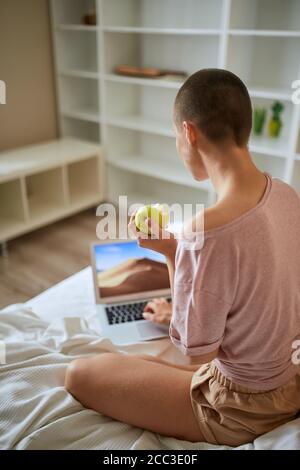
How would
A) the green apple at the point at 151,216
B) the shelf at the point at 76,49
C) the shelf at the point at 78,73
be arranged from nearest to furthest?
the green apple at the point at 151,216 → the shelf at the point at 78,73 → the shelf at the point at 76,49

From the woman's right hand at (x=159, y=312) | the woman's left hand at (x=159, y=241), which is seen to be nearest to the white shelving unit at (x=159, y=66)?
the woman's right hand at (x=159, y=312)

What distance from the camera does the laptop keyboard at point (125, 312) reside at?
143 centimetres

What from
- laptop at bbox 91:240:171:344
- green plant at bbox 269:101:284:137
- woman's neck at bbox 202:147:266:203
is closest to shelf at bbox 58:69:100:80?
green plant at bbox 269:101:284:137

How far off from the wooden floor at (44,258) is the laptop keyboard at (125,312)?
78 cm

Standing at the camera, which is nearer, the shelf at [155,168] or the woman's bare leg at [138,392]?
the woman's bare leg at [138,392]

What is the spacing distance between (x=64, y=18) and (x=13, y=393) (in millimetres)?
2896

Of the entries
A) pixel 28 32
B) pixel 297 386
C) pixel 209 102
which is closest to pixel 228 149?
pixel 209 102

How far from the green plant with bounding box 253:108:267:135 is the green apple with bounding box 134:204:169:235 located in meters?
1.65

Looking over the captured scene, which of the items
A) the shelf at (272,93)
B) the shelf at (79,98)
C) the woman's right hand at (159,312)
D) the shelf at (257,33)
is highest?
the shelf at (257,33)

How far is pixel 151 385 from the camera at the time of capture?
37.9 inches

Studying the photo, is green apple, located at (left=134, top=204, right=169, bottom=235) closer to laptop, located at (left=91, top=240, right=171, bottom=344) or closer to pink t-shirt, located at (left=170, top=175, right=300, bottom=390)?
pink t-shirt, located at (left=170, top=175, right=300, bottom=390)

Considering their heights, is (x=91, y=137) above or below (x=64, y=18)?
below

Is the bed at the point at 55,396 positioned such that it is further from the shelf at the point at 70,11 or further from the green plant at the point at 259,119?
the shelf at the point at 70,11

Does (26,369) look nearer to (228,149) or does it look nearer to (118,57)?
(228,149)
